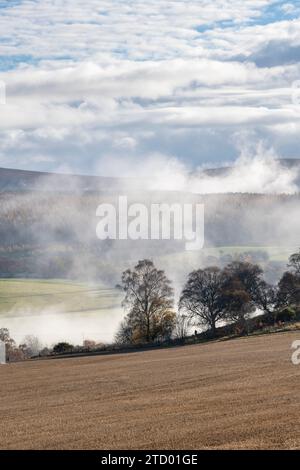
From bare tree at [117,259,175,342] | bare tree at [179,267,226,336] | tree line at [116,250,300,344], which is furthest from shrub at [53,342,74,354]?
bare tree at [179,267,226,336]

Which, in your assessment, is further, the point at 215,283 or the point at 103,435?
the point at 215,283

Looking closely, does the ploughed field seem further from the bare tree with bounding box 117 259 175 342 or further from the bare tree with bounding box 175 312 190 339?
the bare tree with bounding box 117 259 175 342

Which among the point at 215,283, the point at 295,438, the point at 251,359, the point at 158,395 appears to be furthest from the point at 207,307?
the point at 295,438

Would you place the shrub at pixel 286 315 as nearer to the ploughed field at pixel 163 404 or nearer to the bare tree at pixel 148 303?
the bare tree at pixel 148 303

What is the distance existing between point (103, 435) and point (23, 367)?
161ft

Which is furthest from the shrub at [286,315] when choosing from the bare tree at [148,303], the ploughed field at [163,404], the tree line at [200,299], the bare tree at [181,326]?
the ploughed field at [163,404]

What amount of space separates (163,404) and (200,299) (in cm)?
7016

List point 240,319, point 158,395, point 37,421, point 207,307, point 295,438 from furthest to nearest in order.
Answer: point 207,307 → point 240,319 → point 158,395 → point 37,421 → point 295,438

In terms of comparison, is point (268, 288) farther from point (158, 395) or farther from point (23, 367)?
point (158, 395)

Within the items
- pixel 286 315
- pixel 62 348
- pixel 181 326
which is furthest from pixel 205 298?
pixel 62 348

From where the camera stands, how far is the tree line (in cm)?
10788

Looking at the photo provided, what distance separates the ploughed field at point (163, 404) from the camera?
30.3 m

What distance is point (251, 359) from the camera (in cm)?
5866
